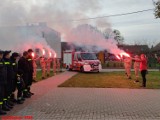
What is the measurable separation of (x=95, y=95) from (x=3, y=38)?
47.5 feet

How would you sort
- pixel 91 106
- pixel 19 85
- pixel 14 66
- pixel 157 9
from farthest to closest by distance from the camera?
pixel 157 9 → pixel 19 85 → pixel 14 66 → pixel 91 106

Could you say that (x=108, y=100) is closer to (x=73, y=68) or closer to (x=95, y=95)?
(x=95, y=95)

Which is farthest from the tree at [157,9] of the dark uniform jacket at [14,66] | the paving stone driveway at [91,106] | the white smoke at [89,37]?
the dark uniform jacket at [14,66]

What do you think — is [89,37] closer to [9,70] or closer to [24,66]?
[24,66]

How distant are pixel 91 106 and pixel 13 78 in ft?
9.34

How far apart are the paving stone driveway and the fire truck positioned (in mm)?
16602

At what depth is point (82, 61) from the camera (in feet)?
107

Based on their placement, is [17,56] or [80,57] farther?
[80,57]

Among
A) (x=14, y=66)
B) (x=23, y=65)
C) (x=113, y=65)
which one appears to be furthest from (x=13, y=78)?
(x=113, y=65)

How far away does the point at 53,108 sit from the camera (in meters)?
10.9

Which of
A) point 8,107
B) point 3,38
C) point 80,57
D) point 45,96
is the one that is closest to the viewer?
point 8,107

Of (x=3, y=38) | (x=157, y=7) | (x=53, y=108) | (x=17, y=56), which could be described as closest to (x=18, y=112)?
(x=53, y=108)

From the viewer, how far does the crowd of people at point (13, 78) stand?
10179 mm

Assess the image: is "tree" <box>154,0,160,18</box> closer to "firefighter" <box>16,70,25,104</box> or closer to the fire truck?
the fire truck
